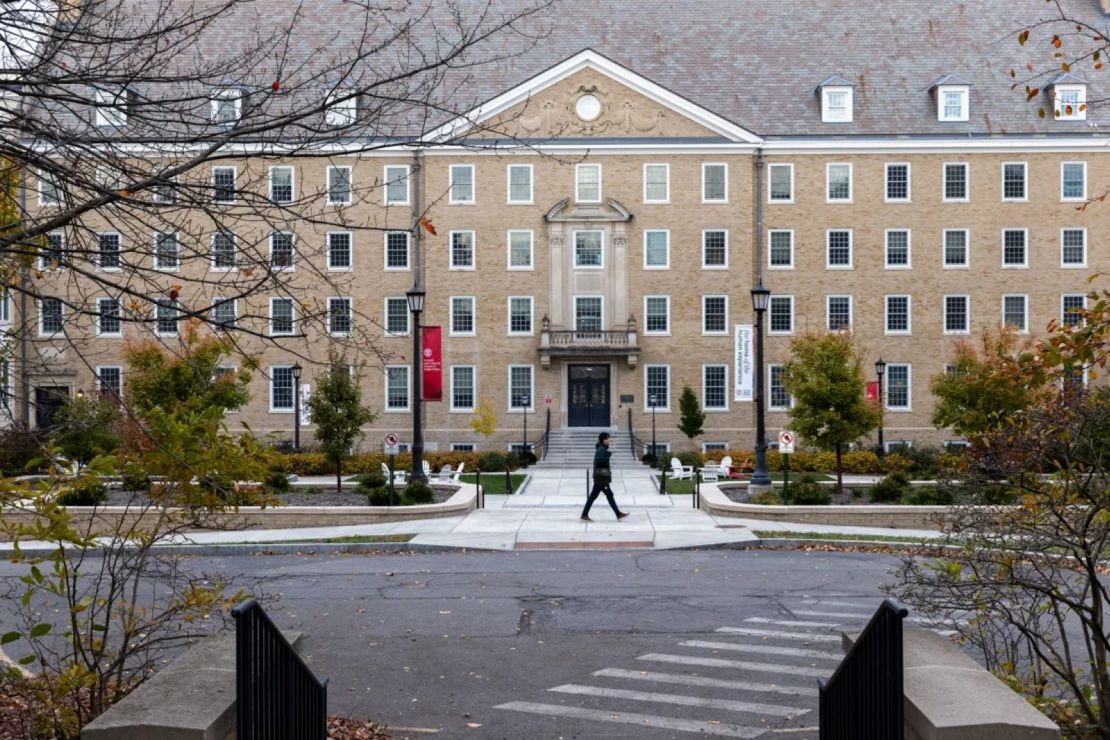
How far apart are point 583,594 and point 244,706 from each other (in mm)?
10253

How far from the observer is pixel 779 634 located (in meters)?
12.2

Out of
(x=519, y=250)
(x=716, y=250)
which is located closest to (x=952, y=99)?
(x=716, y=250)

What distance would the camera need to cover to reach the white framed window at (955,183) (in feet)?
160

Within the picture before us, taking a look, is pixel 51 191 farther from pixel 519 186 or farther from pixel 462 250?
pixel 519 186

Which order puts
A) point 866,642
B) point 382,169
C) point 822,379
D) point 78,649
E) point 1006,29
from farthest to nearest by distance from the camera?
1. point 1006,29
2. point 382,169
3. point 822,379
4. point 78,649
5. point 866,642

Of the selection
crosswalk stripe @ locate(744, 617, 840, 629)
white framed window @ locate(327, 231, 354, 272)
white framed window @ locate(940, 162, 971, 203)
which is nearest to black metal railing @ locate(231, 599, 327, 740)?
crosswalk stripe @ locate(744, 617, 840, 629)

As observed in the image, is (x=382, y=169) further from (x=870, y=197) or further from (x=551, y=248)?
(x=870, y=197)

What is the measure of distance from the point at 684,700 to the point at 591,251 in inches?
1594

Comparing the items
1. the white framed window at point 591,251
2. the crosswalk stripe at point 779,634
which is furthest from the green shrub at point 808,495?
the white framed window at point 591,251

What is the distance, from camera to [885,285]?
161 feet

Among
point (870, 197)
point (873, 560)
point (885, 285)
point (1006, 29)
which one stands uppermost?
point (1006, 29)

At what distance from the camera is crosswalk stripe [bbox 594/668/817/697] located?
31.9 ft

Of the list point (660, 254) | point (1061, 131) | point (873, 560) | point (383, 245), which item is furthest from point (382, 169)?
point (873, 560)

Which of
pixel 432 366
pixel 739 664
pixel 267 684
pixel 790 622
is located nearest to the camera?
pixel 267 684
